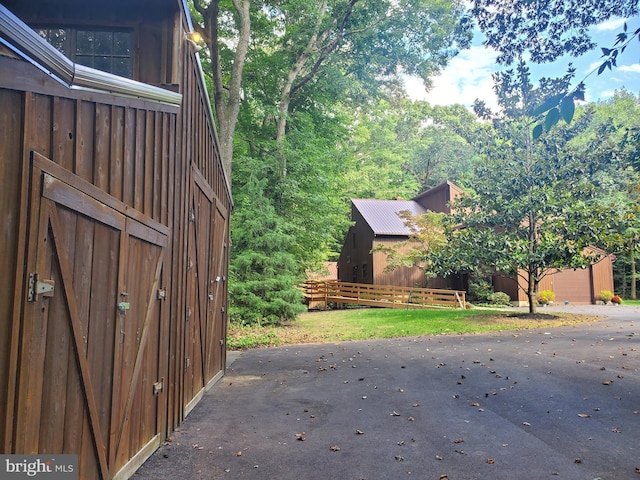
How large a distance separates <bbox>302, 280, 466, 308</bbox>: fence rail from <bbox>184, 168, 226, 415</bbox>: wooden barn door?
15.4 meters

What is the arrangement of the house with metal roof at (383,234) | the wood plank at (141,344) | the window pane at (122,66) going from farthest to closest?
the house with metal roof at (383,234) < the window pane at (122,66) < the wood plank at (141,344)

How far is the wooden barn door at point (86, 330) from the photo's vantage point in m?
2.12

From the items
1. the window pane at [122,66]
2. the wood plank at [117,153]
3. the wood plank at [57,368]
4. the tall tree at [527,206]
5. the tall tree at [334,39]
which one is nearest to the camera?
the wood plank at [57,368]

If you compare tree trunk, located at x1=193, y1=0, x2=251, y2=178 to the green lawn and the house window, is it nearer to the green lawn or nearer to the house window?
the green lawn

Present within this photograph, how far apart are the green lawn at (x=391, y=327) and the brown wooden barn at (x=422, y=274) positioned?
24.8 ft

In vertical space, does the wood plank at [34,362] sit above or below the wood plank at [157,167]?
below

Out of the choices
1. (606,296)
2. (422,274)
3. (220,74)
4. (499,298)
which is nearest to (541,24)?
(220,74)

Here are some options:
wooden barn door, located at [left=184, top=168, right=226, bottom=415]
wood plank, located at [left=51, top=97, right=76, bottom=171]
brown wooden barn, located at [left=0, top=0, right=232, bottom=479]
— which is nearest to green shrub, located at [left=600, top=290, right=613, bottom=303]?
wooden barn door, located at [left=184, top=168, right=226, bottom=415]

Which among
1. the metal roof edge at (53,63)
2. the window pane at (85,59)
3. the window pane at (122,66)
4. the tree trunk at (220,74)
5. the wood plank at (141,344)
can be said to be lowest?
the wood plank at (141,344)

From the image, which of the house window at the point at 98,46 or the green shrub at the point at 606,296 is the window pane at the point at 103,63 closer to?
the house window at the point at 98,46

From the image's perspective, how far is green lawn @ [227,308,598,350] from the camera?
40.7 feet

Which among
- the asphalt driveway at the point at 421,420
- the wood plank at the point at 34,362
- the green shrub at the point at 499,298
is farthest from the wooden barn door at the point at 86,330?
the green shrub at the point at 499,298

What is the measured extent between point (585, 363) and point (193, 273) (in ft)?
21.4

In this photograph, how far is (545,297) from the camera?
870 inches
